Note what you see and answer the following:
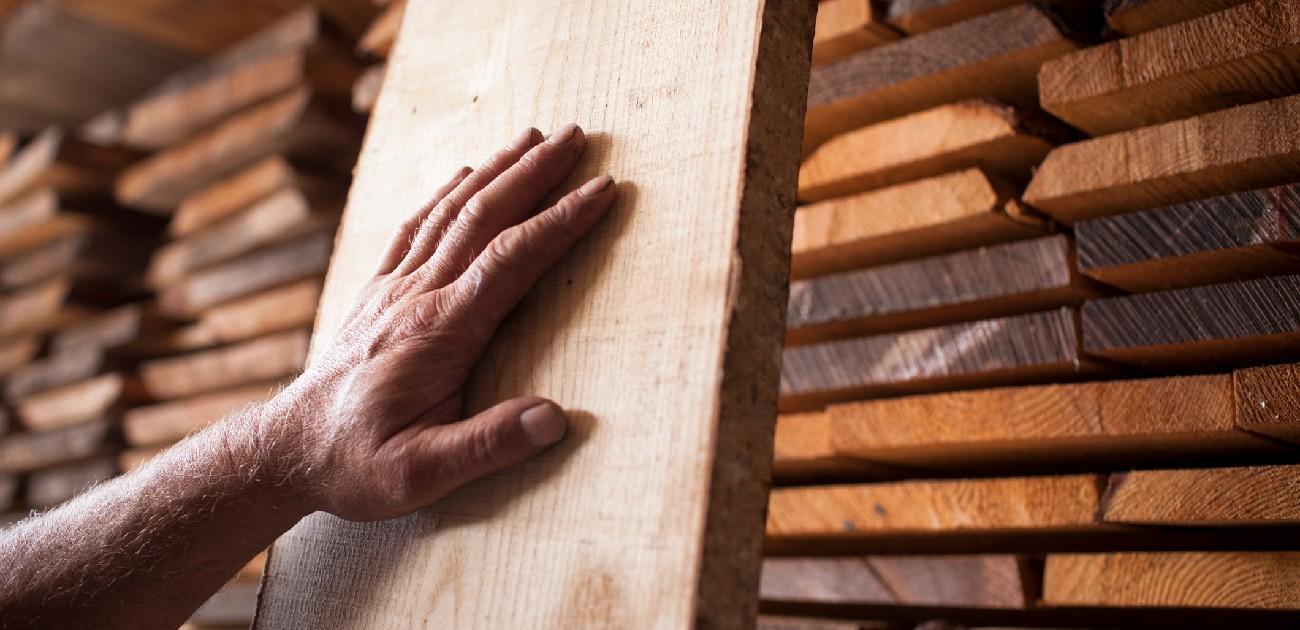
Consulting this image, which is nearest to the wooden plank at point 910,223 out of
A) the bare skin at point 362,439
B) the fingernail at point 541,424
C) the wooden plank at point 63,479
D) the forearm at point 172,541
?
the bare skin at point 362,439

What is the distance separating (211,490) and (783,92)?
101 cm

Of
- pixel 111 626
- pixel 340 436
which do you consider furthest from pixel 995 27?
pixel 111 626

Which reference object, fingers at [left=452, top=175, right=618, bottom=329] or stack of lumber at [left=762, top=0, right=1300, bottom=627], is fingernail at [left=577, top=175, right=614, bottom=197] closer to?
fingers at [left=452, top=175, right=618, bottom=329]

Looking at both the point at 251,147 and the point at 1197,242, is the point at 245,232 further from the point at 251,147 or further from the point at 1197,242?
the point at 1197,242

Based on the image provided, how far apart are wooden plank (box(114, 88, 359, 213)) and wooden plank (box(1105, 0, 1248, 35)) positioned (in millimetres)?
2314

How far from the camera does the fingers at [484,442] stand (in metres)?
1.40

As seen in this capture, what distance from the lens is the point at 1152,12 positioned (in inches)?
70.9

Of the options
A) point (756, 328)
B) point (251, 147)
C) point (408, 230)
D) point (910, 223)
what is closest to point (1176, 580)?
point (910, 223)

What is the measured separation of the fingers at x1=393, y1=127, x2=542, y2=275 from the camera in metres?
1.63

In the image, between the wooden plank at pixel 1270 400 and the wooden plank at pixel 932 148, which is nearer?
the wooden plank at pixel 1270 400

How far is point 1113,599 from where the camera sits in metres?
1.74

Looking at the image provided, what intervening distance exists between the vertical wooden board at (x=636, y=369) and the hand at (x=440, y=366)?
0.05m

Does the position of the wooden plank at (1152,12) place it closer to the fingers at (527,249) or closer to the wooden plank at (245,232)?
the fingers at (527,249)

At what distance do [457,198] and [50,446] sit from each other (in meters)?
3.21
